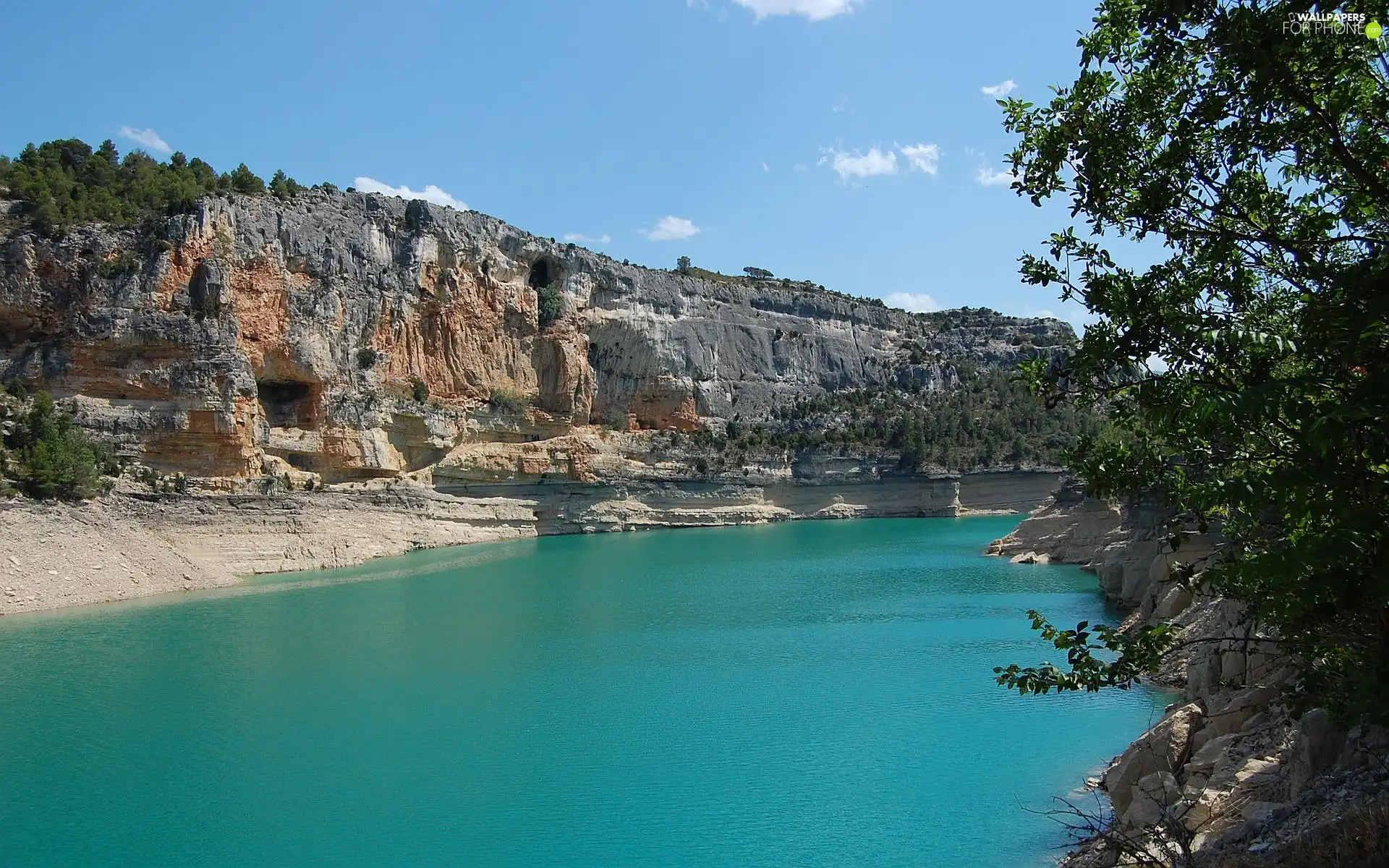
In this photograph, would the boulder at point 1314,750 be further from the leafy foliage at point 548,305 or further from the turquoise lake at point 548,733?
the leafy foliage at point 548,305

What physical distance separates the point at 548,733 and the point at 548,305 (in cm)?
5708

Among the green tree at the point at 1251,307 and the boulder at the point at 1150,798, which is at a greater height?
the green tree at the point at 1251,307

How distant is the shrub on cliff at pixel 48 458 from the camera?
35531mm

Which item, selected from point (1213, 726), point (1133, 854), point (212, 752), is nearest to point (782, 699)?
point (1213, 726)

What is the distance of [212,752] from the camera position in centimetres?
1636

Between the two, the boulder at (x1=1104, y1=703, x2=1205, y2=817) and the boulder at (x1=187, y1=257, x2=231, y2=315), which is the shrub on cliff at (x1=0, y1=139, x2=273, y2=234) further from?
the boulder at (x1=1104, y1=703, x2=1205, y2=817)

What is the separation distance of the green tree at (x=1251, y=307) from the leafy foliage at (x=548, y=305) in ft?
215

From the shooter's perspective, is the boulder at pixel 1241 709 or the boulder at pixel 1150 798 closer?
the boulder at pixel 1150 798

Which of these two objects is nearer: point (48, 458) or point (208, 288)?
point (48, 458)

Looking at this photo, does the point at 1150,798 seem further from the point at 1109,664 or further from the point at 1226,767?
the point at 1109,664

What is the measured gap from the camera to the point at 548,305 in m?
71.1

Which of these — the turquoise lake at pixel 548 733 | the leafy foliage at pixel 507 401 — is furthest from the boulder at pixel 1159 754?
the leafy foliage at pixel 507 401

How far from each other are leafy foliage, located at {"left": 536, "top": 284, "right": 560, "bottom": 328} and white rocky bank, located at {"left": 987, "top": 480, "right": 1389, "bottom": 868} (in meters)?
57.7

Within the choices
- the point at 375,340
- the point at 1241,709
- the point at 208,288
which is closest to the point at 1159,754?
the point at 1241,709
